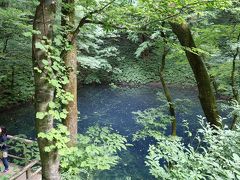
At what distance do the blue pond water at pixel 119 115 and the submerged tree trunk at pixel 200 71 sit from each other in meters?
2.60

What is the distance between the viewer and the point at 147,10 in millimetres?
3482

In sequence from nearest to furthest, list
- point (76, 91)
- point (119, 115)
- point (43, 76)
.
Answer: point (43, 76) → point (76, 91) → point (119, 115)

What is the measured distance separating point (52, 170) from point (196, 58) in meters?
2.77

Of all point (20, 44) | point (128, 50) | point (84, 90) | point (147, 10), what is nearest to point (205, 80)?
point (147, 10)

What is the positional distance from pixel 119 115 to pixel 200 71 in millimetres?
10232

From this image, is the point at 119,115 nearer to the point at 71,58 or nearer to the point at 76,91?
the point at 76,91

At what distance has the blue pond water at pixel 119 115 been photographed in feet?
28.8

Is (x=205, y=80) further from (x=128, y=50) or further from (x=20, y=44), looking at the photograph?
(x=128, y=50)

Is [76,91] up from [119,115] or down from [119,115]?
up

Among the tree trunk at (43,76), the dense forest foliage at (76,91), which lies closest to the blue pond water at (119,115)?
the dense forest foliage at (76,91)

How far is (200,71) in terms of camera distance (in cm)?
425

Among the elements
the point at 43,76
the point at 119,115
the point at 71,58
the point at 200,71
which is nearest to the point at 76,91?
the point at 71,58

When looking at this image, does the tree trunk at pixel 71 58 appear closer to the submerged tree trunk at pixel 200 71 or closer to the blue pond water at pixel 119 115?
the submerged tree trunk at pixel 200 71

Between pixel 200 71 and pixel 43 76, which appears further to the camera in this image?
pixel 200 71
